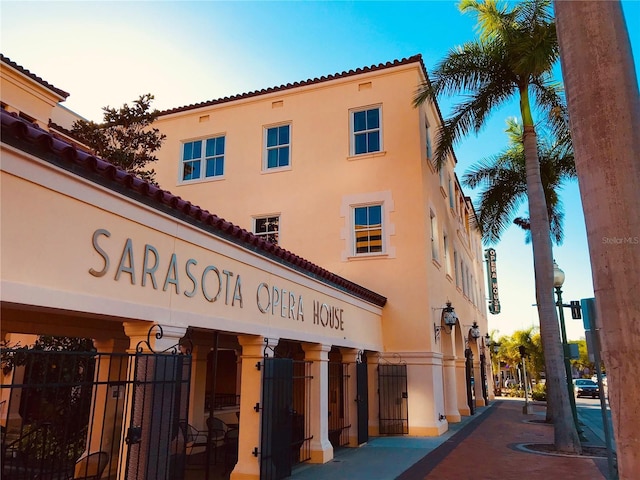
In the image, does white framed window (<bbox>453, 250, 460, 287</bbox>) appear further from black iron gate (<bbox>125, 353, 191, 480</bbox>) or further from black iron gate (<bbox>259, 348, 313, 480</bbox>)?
black iron gate (<bbox>125, 353, 191, 480</bbox>)

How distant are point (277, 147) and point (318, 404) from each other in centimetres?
1015

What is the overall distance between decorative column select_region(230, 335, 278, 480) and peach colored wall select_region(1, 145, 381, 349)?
459mm

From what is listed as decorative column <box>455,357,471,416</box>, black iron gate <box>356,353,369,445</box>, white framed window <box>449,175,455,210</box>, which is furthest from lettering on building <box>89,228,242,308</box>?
white framed window <box>449,175,455,210</box>

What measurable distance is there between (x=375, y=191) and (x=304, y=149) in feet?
10.0

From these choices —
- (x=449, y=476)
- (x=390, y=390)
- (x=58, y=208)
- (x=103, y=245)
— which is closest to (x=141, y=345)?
(x=103, y=245)

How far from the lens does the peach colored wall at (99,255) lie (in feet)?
15.0

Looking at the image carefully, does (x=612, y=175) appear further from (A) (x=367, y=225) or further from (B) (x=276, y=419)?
(A) (x=367, y=225)

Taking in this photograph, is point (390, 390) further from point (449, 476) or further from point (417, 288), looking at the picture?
point (449, 476)

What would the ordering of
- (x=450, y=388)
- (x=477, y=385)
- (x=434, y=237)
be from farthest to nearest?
(x=477, y=385) < (x=450, y=388) < (x=434, y=237)

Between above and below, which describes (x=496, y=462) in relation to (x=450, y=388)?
below

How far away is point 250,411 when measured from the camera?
28.0ft

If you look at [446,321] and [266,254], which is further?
[446,321]

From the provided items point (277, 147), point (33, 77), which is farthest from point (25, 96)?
point (277, 147)

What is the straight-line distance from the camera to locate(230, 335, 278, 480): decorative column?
833 centimetres
